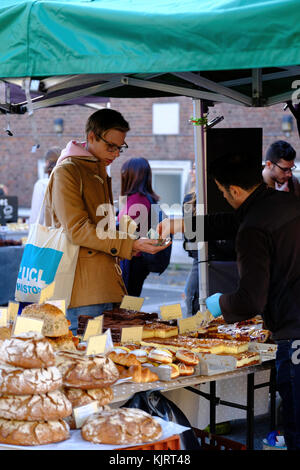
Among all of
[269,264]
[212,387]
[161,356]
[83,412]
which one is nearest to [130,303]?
[212,387]

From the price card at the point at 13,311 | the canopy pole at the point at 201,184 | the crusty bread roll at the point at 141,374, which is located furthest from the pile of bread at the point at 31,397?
the canopy pole at the point at 201,184

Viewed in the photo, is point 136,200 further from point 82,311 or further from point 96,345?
point 96,345

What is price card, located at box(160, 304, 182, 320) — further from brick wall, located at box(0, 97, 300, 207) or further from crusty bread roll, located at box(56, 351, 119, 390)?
brick wall, located at box(0, 97, 300, 207)

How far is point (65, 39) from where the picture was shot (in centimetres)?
257

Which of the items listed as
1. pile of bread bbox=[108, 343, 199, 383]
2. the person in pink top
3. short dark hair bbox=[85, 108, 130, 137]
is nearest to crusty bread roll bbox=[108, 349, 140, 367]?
pile of bread bbox=[108, 343, 199, 383]

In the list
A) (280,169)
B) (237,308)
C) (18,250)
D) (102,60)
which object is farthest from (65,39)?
(18,250)

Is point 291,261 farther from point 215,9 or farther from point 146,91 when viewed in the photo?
point 146,91

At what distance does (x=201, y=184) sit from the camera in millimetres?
4336

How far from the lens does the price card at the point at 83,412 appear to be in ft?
7.63

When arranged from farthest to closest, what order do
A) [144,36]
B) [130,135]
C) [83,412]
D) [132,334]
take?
[130,135]
[132,334]
[144,36]
[83,412]

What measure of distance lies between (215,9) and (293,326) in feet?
4.31

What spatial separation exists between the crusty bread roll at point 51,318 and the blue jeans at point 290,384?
96 centimetres

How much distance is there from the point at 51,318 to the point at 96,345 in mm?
345

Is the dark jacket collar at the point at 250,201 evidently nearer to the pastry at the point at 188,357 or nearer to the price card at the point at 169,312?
the pastry at the point at 188,357
